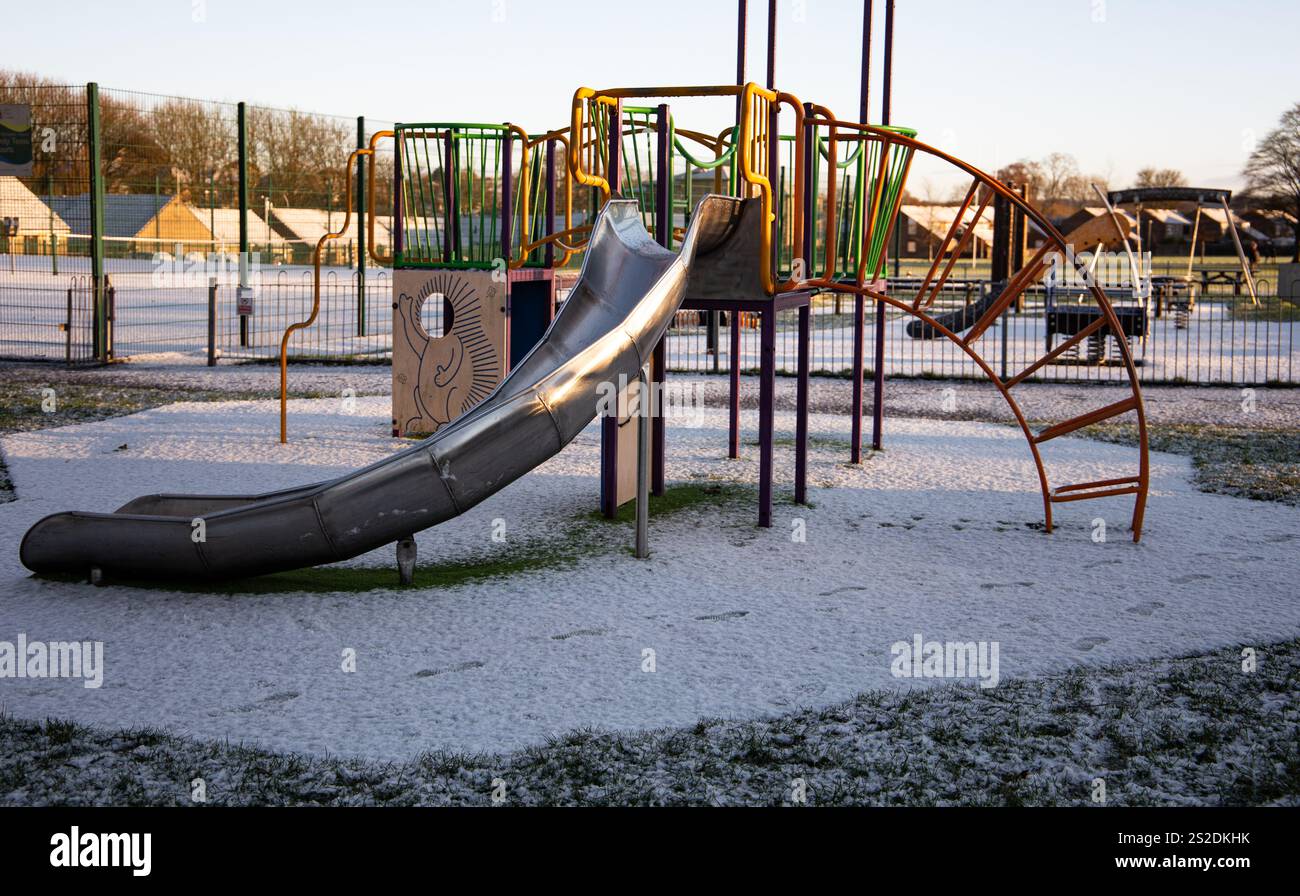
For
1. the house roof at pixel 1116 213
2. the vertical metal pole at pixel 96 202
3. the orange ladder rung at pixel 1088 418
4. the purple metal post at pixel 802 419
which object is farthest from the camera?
the house roof at pixel 1116 213

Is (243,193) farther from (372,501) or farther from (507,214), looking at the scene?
(372,501)

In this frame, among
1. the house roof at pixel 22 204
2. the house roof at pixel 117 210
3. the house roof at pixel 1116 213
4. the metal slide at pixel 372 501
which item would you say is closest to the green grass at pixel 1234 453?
the metal slide at pixel 372 501

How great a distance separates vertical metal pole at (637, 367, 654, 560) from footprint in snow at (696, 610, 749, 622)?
4.06 ft

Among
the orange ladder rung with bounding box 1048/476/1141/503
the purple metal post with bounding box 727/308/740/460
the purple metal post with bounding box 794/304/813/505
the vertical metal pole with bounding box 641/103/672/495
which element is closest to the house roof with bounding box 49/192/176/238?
the purple metal post with bounding box 727/308/740/460

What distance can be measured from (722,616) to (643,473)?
4.70ft

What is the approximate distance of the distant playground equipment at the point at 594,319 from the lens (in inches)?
274

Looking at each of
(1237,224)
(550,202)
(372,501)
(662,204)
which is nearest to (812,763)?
(372,501)

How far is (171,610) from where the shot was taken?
22.6ft

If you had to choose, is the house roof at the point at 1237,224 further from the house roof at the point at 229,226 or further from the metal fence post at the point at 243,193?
the metal fence post at the point at 243,193

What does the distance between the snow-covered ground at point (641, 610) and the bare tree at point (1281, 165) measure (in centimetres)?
7065

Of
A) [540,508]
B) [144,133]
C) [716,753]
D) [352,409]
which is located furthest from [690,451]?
[144,133]

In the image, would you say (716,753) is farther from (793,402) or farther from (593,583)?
(793,402)

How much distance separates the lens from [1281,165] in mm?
73750

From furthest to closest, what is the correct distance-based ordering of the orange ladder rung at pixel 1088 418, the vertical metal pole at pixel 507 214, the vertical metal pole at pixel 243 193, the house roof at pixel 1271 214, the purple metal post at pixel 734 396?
the house roof at pixel 1271 214
the vertical metal pole at pixel 243 193
the vertical metal pole at pixel 507 214
the purple metal post at pixel 734 396
the orange ladder rung at pixel 1088 418
